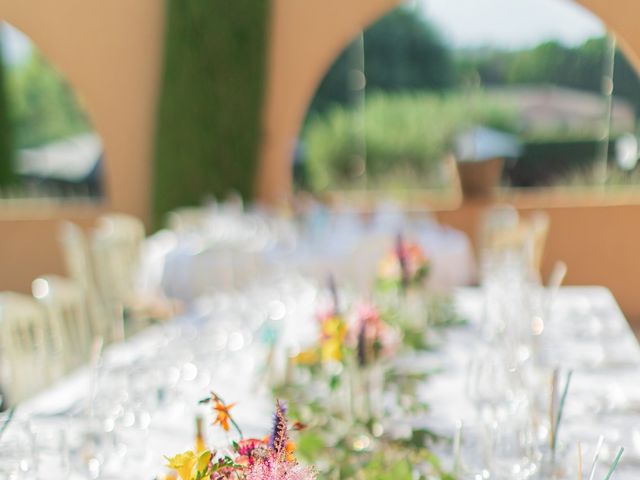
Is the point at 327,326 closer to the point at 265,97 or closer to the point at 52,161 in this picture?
the point at 265,97

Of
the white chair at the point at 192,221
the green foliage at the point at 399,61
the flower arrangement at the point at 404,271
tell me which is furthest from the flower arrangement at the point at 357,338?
the green foliage at the point at 399,61

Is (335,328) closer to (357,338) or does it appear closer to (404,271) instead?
(357,338)

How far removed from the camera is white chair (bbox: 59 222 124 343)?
3744 millimetres

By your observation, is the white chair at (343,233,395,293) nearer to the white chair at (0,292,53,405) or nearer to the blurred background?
the blurred background

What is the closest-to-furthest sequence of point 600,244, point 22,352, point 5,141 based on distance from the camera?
point 22,352, point 600,244, point 5,141

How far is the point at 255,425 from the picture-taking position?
2.17 meters

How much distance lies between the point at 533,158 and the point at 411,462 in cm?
654

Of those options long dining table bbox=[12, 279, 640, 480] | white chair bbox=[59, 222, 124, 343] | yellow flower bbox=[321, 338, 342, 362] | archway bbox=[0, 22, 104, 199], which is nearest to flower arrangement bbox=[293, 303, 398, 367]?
yellow flower bbox=[321, 338, 342, 362]

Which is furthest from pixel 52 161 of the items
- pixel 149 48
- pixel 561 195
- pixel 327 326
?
pixel 327 326

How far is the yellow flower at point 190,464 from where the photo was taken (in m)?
1.30

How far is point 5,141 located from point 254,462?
8.90 metres

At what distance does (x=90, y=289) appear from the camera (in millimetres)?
5156

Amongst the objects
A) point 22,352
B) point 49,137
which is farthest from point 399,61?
point 22,352

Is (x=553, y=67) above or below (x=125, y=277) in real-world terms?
above
